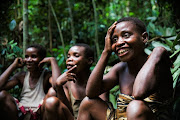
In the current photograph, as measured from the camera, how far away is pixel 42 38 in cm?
601

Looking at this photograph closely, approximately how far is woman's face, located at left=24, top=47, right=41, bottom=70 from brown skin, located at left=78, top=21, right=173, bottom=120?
1471 millimetres

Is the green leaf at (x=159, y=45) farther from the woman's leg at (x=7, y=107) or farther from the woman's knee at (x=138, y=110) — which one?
the woman's leg at (x=7, y=107)

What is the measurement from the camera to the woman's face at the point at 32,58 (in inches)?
128

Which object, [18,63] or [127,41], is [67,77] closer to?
[127,41]

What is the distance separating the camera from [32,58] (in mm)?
3283

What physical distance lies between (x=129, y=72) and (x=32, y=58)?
1.71m

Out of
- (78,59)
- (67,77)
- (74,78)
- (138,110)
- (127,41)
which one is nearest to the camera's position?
(138,110)

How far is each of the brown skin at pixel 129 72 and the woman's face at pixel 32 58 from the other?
4.82 feet

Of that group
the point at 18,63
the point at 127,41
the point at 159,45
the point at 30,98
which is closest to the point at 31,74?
the point at 18,63

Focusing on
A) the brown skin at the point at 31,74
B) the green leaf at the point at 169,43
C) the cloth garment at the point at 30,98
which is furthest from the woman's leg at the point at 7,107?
the green leaf at the point at 169,43

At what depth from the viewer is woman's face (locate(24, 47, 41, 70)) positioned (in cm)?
326

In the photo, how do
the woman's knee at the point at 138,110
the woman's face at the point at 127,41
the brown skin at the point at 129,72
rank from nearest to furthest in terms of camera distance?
the woman's knee at the point at 138,110
the brown skin at the point at 129,72
the woman's face at the point at 127,41

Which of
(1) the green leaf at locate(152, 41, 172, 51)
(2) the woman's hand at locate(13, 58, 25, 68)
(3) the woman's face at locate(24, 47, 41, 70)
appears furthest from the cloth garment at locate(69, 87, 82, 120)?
(1) the green leaf at locate(152, 41, 172, 51)

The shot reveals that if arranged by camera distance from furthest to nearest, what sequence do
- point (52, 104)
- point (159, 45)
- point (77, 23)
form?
point (77, 23)
point (159, 45)
point (52, 104)
